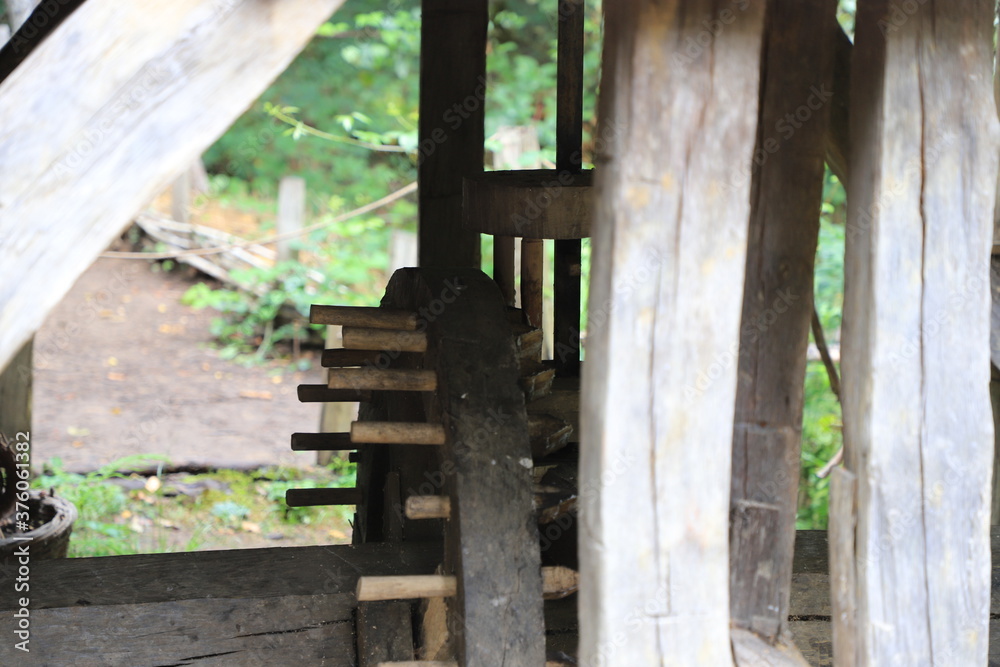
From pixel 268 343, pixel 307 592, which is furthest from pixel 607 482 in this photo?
pixel 268 343

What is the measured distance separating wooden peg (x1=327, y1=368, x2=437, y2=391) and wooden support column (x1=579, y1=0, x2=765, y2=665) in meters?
0.72

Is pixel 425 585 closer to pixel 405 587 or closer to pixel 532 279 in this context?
pixel 405 587

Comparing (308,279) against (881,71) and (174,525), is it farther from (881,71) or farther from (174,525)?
(881,71)

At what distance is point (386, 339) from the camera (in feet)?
7.21

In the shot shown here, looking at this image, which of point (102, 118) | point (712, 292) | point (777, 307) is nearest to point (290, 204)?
point (777, 307)

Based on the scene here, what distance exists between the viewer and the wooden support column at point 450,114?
3.39m

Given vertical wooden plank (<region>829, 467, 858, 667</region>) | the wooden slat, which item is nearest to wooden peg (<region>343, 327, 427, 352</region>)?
the wooden slat

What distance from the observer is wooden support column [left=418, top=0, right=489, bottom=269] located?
3393 millimetres

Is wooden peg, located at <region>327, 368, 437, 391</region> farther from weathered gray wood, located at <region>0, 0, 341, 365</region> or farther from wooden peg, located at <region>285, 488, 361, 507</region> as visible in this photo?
weathered gray wood, located at <region>0, 0, 341, 365</region>

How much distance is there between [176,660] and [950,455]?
159 centimetres

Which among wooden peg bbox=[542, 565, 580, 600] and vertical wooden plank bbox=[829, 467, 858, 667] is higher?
vertical wooden plank bbox=[829, 467, 858, 667]

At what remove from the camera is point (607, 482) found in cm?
140

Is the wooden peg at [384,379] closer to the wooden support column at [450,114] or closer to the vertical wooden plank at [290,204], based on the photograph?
the wooden support column at [450,114]

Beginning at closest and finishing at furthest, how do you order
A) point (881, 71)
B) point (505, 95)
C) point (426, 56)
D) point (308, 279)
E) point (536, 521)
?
point (881, 71) < point (536, 521) < point (426, 56) < point (308, 279) < point (505, 95)
